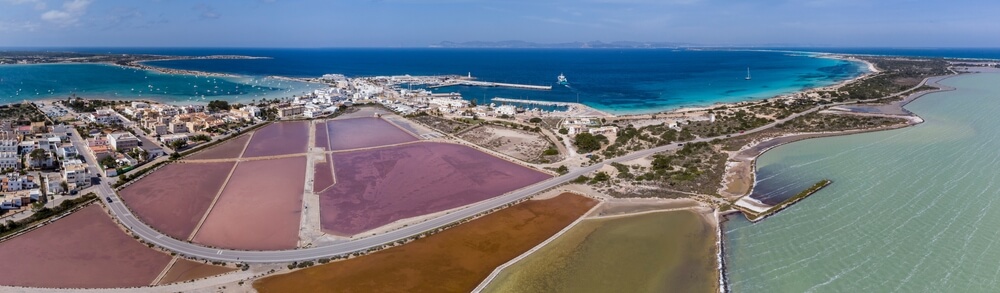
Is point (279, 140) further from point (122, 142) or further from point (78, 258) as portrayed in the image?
point (78, 258)

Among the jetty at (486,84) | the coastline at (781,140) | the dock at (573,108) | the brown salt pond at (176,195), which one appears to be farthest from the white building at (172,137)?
the jetty at (486,84)

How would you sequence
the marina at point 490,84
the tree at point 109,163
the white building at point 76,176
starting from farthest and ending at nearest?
the marina at point 490,84 < the tree at point 109,163 < the white building at point 76,176

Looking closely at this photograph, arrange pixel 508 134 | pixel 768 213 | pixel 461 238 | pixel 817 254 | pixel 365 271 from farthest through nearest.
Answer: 1. pixel 508 134
2. pixel 768 213
3. pixel 461 238
4. pixel 817 254
5. pixel 365 271

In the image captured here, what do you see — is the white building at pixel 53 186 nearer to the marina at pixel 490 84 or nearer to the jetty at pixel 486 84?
the jetty at pixel 486 84

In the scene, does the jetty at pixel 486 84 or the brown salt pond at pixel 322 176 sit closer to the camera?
the brown salt pond at pixel 322 176

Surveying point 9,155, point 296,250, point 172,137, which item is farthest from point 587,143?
point 9,155

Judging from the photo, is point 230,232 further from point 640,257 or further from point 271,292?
point 640,257

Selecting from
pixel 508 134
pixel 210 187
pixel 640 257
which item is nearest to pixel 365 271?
pixel 640 257
